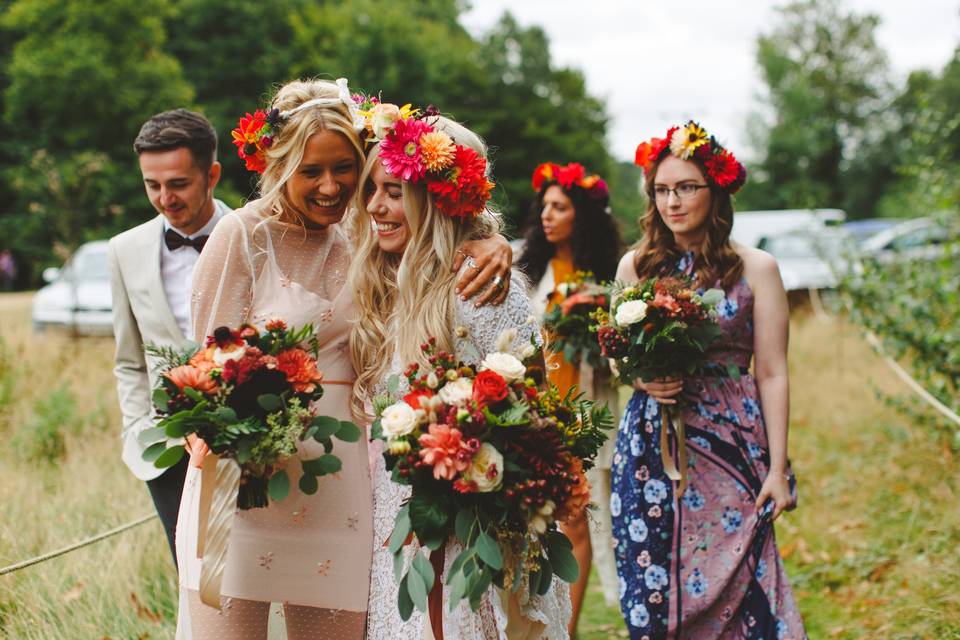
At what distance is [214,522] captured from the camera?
268cm

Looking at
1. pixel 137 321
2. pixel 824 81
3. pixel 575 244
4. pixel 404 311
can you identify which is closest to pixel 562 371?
pixel 575 244

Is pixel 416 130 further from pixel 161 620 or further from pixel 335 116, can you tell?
pixel 161 620

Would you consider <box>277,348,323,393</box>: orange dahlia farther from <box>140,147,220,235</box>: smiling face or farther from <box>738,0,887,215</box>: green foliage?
<box>738,0,887,215</box>: green foliage

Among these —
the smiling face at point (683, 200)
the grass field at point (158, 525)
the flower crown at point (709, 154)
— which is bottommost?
the grass field at point (158, 525)

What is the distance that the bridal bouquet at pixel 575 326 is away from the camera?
5238 mm

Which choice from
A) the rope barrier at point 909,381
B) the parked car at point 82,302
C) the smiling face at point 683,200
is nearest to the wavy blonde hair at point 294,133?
the smiling face at point 683,200

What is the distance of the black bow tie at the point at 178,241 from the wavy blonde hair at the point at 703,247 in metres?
2.02

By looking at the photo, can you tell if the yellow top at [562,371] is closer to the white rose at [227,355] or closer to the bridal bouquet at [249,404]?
the bridal bouquet at [249,404]

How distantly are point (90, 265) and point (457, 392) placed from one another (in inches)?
518

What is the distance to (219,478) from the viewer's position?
267 centimetres

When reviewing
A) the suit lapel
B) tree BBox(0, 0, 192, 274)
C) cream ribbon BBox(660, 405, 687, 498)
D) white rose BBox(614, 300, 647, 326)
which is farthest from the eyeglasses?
tree BBox(0, 0, 192, 274)

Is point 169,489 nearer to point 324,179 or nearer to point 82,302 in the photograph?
point 324,179

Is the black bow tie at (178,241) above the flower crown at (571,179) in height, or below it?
below

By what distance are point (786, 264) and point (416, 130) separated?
48.5ft
